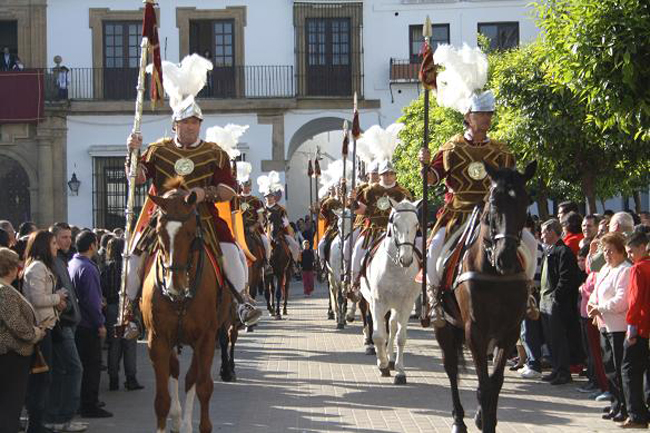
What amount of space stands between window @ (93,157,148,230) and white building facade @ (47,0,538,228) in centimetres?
3

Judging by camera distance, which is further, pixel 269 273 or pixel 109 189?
pixel 109 189

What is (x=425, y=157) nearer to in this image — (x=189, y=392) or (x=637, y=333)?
(x=637, y=333)

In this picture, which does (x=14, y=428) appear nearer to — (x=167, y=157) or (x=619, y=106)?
(x=167, y=157)

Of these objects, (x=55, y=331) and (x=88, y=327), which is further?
(x=88, y=327)

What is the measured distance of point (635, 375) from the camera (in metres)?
10.4

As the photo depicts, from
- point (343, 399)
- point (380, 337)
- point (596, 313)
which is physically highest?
point (596, 313)

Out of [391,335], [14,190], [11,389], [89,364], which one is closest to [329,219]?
[391,335]

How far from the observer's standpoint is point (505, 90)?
65.0 ft

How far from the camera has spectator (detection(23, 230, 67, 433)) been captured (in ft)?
32.0

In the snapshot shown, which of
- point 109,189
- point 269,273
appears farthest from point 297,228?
point 269,273

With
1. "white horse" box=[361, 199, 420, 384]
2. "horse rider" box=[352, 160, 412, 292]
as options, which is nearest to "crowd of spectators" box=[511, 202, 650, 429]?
"white horse" box=[361, 199, 420, 384]

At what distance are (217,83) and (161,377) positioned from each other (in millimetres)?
28717

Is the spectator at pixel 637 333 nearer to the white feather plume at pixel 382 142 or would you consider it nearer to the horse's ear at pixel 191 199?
the horse's ear at pixel 191 199

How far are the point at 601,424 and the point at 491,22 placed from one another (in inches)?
1090
